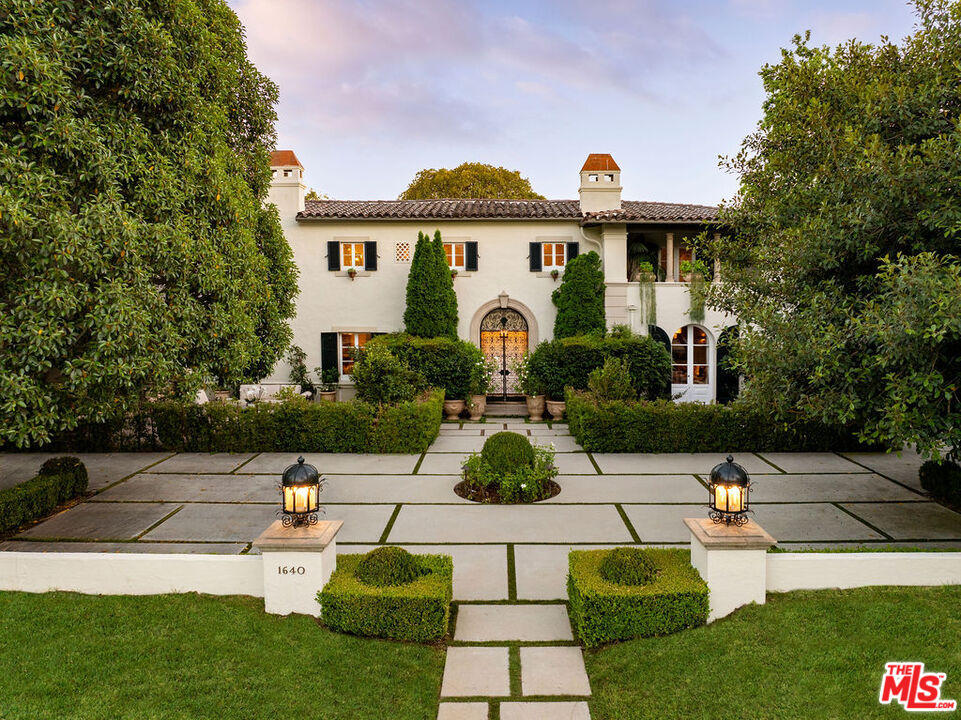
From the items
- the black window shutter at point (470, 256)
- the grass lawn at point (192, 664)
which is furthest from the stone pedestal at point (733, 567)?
the black window shutter at point (470, 256)

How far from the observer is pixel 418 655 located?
15.0 feet

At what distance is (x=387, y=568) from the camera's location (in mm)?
5062

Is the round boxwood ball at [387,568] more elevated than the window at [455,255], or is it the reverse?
the window at [455,255]

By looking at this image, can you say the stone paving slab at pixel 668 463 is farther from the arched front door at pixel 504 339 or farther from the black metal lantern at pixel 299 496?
the arched front door at pixel 504 339

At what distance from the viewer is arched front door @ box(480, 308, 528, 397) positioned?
18.9 meters

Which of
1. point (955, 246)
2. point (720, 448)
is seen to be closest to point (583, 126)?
point (720, 448)

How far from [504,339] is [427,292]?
3.02m

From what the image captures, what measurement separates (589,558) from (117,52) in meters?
6.95

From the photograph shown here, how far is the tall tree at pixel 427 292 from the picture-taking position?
1762cm

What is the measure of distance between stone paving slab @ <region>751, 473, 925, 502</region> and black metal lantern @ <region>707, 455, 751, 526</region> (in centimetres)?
418

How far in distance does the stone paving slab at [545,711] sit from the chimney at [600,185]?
1603cm

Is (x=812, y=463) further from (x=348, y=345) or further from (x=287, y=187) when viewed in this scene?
(x=287, y=187)

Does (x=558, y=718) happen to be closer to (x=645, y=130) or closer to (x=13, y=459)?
(x=13, y=459)

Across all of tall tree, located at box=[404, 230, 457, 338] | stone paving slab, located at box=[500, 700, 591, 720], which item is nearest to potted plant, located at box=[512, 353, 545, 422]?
tall tree, located at box=[404, 230, 457, 338]
